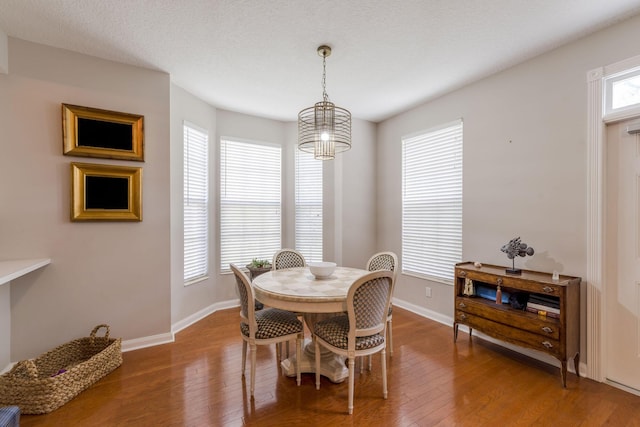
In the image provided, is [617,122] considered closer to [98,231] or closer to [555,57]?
[555,57]

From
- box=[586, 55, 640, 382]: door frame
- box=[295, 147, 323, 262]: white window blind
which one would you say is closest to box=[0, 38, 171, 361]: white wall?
box=[295, 147, 323, 262]: white window blind

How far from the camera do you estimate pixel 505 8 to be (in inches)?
84.9

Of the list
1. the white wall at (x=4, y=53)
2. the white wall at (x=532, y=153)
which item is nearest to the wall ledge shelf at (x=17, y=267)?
the white wall at (x=4, y=53)

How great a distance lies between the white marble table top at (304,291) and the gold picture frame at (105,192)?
1.54 m

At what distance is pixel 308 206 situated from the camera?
4.63 meters

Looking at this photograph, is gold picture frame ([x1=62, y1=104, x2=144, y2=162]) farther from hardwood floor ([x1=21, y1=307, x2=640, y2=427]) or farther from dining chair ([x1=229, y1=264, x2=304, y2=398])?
hardwood floor ([x1=21, y1=307, x2=640, y2=427])

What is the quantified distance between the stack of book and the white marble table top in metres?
1.56

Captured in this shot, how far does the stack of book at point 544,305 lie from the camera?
2461mm

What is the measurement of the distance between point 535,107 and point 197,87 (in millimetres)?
3639

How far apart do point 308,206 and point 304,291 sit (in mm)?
2421

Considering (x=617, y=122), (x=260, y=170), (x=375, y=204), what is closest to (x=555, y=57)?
(x=617, y=122)

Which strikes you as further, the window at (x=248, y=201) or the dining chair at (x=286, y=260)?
the window at (x=248, y=201)

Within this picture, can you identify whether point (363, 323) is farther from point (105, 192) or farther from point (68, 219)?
point (68, 219)

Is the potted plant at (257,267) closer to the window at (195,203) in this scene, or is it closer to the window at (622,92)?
the window at (195,203)
